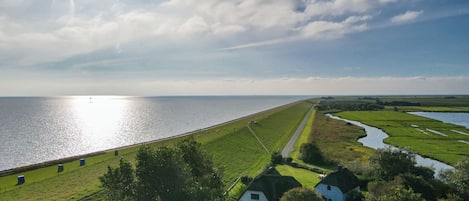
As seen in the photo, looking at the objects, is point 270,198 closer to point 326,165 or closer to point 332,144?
point 326,165

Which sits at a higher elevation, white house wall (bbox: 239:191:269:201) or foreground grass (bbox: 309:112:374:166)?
white house wall (bbox: 239:191:269:201)

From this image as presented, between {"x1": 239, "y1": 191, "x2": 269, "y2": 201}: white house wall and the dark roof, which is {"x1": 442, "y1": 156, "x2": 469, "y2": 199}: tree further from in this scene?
{"x1": 239, "y1": 191, "x2": 269, "y2": 201}: white house wall

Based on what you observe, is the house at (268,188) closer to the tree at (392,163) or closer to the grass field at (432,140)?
the tree at (392,163)

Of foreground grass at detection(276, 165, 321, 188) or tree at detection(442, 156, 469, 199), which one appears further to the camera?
foreground grass at detection(276, 165, 321, 188)

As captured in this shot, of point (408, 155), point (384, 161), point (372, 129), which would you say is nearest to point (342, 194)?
point (384, 161)

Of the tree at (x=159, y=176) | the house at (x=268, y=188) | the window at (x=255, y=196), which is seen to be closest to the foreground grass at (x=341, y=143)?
the house at (x=268, y=188)

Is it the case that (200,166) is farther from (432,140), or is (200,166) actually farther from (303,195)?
(432,140)

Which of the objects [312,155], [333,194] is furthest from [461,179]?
[312,155]

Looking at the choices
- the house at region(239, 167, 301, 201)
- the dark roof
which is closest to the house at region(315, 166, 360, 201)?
the dark roof
